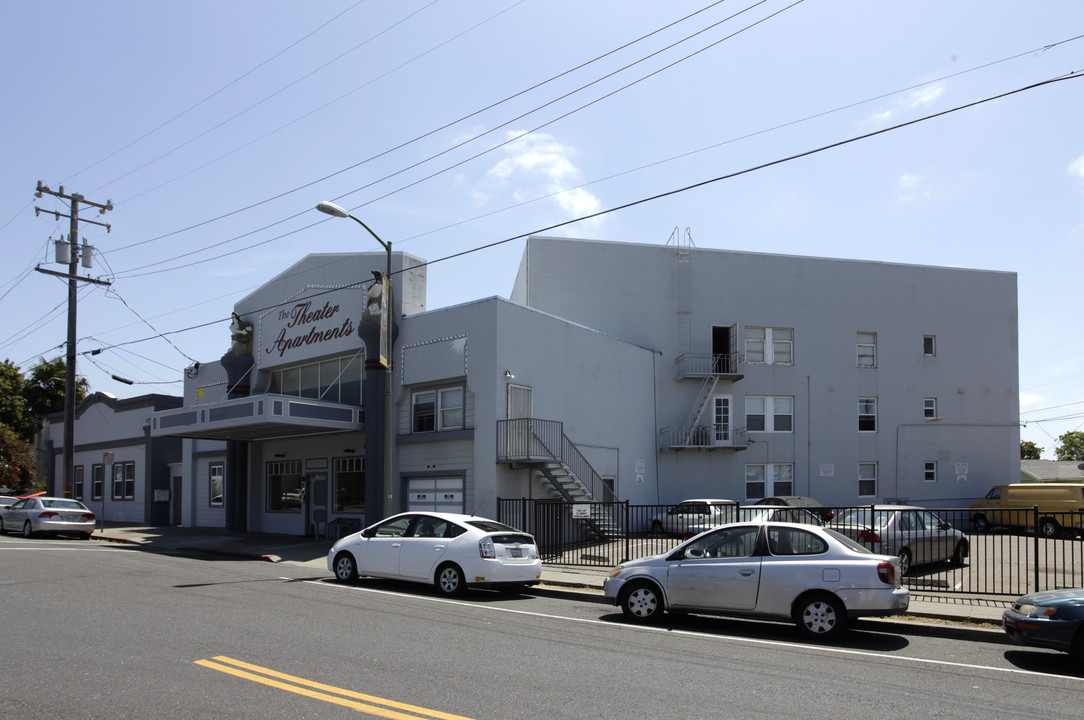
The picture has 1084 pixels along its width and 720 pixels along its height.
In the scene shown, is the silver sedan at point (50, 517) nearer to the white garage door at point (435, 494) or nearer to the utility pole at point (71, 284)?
the utility pole at point (71, 284)

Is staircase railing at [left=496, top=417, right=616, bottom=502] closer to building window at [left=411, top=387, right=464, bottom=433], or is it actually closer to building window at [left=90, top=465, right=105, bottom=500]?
building window at [left=411, top=387, right=464, bottom=433]

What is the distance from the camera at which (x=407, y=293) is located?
933 inches

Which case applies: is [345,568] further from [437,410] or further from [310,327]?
[310,327]

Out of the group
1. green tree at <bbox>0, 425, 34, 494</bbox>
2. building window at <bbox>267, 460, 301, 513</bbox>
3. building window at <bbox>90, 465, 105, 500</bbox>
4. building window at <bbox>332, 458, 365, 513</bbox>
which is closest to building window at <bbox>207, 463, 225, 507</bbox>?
building window at <bbox>267, 460, 301, 513</bbox>

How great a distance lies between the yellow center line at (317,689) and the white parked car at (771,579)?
5357 millimetres

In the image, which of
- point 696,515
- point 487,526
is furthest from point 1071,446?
point 487,526

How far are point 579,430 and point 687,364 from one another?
24.5 ft

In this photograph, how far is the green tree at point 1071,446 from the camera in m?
90.2

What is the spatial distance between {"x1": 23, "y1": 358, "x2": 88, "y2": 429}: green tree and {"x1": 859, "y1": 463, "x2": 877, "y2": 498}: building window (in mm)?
48840

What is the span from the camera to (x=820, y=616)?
32.7 feet

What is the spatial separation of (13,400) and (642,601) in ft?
173

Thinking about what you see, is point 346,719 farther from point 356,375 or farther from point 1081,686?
point 356,375

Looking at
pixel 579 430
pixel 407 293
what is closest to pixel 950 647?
pixel 579 430

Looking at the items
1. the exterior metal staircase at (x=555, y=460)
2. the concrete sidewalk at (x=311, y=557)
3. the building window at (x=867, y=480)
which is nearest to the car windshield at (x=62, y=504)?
the concrete sidewalk at (x=311, y=557)
